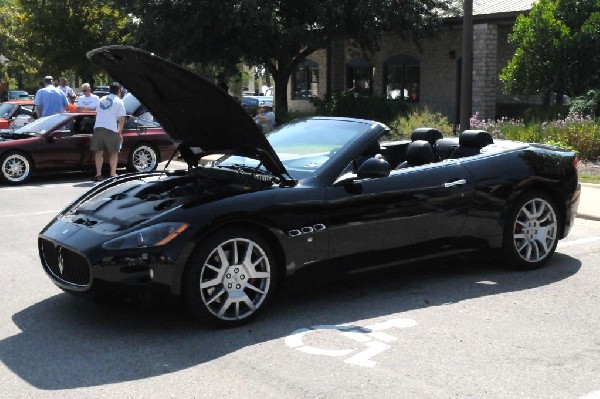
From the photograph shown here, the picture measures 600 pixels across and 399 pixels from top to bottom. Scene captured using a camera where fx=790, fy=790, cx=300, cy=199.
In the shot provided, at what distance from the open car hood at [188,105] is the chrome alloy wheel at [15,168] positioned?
8710 mm

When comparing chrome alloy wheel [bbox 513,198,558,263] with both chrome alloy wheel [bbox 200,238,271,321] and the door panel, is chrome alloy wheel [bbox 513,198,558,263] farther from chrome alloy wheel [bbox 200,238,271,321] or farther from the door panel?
chrome alloy wheel [bbox 200,238,271,321]

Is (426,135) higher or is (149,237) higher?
(426,135)

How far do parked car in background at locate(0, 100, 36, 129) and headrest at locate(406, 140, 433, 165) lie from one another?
48.0ft

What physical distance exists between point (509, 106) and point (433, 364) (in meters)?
22.7

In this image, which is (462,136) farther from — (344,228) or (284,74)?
(284,74)

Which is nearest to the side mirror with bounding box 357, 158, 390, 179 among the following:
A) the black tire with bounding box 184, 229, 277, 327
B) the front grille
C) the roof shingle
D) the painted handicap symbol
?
the black tire with bounding box 184, 229, 277, 327

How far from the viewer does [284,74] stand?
Answer: 28.3 m

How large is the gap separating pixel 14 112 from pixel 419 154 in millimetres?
15843

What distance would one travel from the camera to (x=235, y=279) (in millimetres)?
5445

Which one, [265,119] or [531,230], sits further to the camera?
[265,119]

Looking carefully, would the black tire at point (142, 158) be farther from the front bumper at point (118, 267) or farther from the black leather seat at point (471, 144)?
the front bumper at point (118, 267)

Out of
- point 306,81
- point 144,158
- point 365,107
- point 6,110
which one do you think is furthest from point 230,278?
point 306,81

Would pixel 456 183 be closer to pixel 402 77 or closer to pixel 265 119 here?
pixel 265 119

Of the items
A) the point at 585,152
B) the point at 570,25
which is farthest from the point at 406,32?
the point at 585,152
